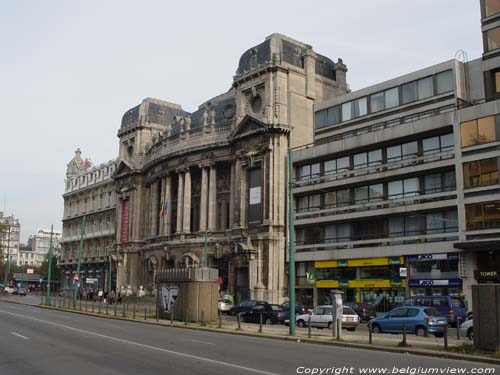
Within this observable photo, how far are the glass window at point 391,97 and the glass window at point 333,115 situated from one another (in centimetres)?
618

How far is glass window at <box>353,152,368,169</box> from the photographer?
49.2 metres

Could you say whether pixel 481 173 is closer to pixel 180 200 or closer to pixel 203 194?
pixel 203 194

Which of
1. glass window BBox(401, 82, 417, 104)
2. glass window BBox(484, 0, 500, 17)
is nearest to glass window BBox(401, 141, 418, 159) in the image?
glass window BBox(401, 82, 417, 104)

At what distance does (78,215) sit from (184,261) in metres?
45.3

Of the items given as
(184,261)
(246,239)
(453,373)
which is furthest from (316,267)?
(453,373)

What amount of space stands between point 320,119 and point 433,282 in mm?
22765

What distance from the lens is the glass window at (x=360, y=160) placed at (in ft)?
161

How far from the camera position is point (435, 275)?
42.2 metres

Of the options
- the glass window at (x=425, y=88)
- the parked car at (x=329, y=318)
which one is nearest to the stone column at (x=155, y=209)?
the glass window at (x=425, y=88)

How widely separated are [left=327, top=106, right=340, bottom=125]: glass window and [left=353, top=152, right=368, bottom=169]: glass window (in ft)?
25.8

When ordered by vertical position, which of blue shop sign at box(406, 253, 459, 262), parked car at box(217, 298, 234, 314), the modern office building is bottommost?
parked car at box(217, 298, 234, 314)

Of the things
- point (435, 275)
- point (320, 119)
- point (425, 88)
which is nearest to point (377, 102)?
point (425, 88)

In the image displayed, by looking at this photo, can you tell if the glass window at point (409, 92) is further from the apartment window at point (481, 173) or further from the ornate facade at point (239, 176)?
the ornate facade at point (239, 176)

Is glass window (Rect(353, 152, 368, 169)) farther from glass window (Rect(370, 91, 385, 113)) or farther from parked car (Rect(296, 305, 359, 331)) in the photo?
parked car (Rect(296, 305, 359, 331))
